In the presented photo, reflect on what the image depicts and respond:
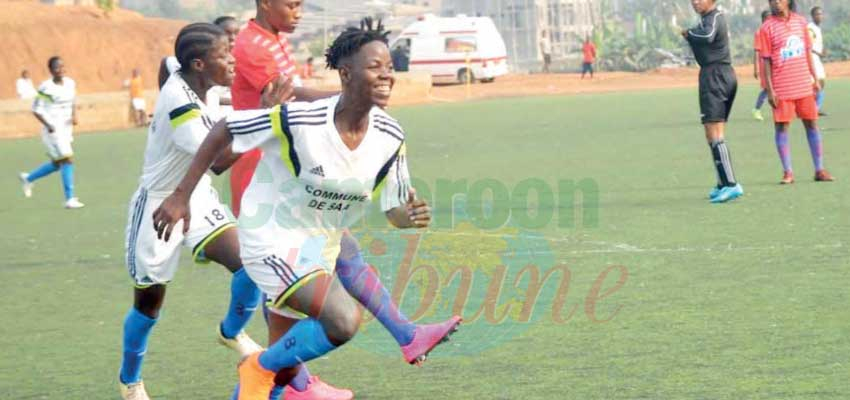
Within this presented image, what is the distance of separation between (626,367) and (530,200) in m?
8.47

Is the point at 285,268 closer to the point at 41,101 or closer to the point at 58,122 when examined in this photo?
the point at 58,122

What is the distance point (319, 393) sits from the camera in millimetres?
6820

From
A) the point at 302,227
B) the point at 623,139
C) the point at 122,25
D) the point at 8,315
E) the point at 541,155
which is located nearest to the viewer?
the point at 302,227

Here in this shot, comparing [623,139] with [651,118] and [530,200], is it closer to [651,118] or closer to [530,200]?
[651,118]

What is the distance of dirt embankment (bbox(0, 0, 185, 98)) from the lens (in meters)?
58.9

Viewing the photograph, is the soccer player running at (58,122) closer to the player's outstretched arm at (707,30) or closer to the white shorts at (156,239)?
the player's outstretched arm at (707,30)

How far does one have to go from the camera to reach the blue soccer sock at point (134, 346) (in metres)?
6.91

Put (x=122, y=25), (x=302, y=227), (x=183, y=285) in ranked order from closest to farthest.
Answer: (x=302, y=227)
(x=183, y=285)
(x=122, y=25)

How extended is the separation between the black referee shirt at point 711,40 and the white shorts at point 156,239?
7970 mm

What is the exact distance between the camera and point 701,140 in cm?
2256

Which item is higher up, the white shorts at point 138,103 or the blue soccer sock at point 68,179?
the blue soccer sock at point 68,179

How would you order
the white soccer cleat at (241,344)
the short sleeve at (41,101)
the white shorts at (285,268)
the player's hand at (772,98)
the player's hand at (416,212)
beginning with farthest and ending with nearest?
the short sleeve at (41,101) < the player's hand at (772,98) < the white soccer cleat at (241,344) < the player's hand at (416,212) < the white shorts at (285,268)

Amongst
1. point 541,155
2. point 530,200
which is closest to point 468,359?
point 530,200

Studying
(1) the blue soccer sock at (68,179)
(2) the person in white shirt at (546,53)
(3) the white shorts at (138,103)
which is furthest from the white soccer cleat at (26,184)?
(2) the person in white shirt at (546,53)
